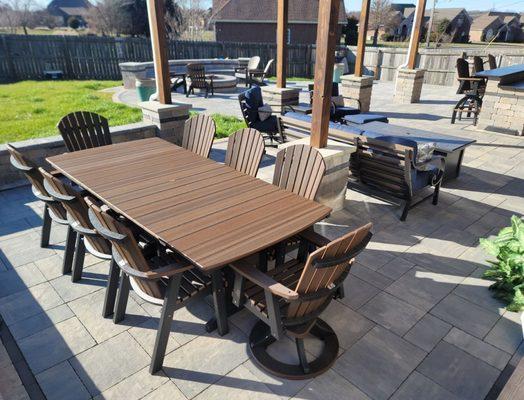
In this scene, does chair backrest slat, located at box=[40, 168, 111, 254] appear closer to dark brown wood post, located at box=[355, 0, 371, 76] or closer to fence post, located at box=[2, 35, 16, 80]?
dark brown wood post, located at box=[355, 0, 371, 76]

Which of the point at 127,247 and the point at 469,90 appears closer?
the point at 127,247

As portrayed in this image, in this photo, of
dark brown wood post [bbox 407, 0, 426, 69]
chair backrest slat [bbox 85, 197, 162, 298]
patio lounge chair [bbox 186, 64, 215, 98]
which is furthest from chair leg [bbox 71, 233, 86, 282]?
dark brown wood post [bbox 407, 0, 426, 69]

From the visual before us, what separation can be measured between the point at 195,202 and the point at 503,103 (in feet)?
24.7

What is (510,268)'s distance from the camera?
2.99 m

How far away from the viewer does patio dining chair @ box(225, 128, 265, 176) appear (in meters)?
3.55

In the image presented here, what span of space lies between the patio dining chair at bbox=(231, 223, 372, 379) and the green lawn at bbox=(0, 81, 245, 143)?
5.25 metres

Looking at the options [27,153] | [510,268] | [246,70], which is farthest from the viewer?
[246,70]

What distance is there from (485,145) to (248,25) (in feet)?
76.7

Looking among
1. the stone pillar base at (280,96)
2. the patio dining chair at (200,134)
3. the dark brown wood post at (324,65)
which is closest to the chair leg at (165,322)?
the patio dining chair at (200,134)

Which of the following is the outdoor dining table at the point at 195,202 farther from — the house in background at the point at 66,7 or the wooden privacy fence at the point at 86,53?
the house in background at the point at 66,7

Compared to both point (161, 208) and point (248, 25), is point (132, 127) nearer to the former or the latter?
point (161, 208)

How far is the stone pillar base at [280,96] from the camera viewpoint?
7242 millimetres

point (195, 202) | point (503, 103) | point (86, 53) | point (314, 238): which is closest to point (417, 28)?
point (503, 103)

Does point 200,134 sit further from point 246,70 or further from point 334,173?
point 246,70
